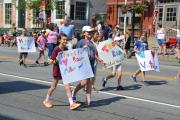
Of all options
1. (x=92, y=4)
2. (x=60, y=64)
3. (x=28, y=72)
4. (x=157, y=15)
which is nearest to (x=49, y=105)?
(x=60, y=64)

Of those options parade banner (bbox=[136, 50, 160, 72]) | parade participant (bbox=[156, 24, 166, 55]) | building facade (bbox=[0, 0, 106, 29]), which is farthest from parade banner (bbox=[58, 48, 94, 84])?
building facade (bbox=[0, 0, 106, 29])

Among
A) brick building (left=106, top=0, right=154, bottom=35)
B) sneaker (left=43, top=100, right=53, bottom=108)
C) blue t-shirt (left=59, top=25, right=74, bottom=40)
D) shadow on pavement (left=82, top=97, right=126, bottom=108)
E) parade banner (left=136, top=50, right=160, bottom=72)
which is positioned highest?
brick building (left=106, top=0, right=154, bottom=35)

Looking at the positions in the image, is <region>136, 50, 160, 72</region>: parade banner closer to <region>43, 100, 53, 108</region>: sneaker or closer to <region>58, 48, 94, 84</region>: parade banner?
<region>58, 48, 94, 84</region>: parade banner

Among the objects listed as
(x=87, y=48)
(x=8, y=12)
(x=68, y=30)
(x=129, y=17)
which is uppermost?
(x=8, y=12)

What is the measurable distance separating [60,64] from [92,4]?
102 ft

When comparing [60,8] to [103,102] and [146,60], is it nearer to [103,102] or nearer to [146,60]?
[146,60]

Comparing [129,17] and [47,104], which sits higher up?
[129,17]

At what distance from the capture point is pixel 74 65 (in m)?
10.0

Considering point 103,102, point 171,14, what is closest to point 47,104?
point 103,102

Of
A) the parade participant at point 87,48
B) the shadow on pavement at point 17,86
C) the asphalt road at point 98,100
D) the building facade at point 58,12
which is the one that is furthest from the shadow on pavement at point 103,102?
the building facade at point 58,12

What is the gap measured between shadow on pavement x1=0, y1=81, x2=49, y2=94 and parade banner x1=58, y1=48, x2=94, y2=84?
104 inches

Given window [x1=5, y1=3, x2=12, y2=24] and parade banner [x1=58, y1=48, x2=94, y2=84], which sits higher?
window [x1=5, y1=3, x2=12, y2=24]

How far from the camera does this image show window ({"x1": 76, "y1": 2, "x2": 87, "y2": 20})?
39.1m

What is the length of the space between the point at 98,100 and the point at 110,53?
6.62ft
